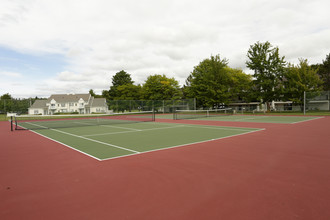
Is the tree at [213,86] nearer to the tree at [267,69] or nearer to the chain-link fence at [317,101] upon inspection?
the tree at [267,69]

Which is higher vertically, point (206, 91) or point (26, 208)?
point (206, 91)

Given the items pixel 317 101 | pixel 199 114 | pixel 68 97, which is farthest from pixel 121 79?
pixel 317 101

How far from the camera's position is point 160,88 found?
4941cm

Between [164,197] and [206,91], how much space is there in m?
38.8

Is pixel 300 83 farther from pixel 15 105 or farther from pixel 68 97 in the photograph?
pixel 68 97

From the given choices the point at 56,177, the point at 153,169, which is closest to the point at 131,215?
the point at 153,169

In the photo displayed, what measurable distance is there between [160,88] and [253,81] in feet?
68.4

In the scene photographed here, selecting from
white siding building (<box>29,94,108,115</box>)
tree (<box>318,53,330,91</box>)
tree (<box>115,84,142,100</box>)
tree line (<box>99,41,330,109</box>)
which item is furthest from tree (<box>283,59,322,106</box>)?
white siding building (<box>29,94,108,115</box>)

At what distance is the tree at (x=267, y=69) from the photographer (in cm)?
3616

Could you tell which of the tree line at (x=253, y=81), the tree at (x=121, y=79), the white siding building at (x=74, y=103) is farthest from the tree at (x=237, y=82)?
the tree at (x=121, y=79)

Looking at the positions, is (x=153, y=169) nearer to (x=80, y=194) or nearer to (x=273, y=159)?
(x=80, y=194)

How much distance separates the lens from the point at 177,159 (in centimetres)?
625

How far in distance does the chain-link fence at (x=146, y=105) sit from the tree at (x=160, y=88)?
22.3 ft

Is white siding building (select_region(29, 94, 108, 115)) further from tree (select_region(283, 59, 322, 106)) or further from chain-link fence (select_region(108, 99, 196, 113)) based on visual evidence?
tree (select_region(283, 59, 322, 106))
